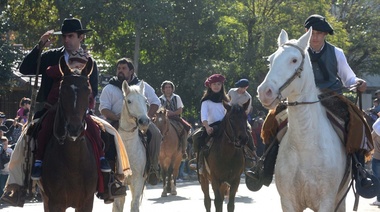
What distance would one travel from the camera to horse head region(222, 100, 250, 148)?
1566 centimetres

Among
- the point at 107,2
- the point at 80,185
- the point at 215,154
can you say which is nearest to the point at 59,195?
the point at 80,185

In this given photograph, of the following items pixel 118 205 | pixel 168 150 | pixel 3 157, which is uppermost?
pixel 118 205

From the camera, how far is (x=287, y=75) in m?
9.76

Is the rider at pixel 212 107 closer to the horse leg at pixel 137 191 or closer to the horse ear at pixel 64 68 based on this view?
the horse leg at pixel 137 191

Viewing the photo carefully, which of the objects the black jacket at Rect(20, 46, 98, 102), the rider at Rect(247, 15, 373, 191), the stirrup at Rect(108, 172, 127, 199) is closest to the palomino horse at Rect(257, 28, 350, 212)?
the rider at Rect(247, 15, 373, 191)

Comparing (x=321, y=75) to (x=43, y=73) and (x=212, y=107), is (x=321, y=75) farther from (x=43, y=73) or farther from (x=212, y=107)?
(x=212, y=107)

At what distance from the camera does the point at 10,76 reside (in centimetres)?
2522

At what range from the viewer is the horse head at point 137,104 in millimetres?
14688

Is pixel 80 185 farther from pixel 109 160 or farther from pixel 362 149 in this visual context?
pixel 362 149

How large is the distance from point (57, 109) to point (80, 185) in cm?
92

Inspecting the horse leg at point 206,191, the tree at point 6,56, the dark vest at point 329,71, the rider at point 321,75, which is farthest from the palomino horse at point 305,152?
the tree at point 6,56

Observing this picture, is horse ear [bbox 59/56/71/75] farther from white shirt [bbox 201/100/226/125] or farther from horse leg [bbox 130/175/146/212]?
white shirt [bbox 201/100/226/125]

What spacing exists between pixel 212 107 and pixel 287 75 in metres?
6.74

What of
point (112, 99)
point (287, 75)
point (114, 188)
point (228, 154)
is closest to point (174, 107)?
point (228, 154)
